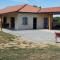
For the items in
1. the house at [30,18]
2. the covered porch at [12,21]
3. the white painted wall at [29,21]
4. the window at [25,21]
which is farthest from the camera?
the covered porch at [12,21]

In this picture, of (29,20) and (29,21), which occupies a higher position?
(29,20)

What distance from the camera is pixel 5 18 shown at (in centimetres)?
4228

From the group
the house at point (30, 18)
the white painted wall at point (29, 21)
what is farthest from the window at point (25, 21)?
the white painted wall at point (29, 21)

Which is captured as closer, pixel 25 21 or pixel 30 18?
pixel 25 21

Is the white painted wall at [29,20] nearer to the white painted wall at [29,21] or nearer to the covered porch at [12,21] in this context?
the white painted wall at [29,21]

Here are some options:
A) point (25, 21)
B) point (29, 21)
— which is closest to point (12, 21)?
point (25, 21)

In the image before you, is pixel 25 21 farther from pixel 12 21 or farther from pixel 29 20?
pixel 12 21

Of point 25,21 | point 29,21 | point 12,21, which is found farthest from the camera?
point 12,21

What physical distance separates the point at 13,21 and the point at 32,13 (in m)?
4.51

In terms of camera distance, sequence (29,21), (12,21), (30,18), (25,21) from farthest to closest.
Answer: (12,21) < (30,18) < (29,21) < (25,21)

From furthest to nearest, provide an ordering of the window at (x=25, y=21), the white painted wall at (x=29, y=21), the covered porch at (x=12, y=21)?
the covered porch at (x=12, y=21) → the window at (x=25, y=21) → the white painted wall at (x=29, y=21)

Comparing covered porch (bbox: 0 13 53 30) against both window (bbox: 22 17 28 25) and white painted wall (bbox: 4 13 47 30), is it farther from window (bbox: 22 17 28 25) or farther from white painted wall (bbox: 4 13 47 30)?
window (bbox: 22 17 28 25)

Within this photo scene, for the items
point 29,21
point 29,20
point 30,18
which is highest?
point 30,18

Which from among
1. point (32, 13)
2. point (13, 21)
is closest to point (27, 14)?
point (32, 13)
